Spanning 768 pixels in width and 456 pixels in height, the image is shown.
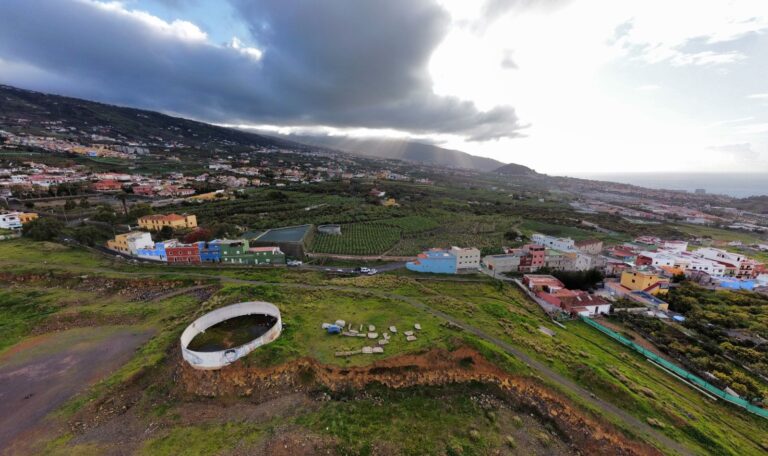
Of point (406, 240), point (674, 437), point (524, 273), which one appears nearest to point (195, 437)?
point (674, 437)

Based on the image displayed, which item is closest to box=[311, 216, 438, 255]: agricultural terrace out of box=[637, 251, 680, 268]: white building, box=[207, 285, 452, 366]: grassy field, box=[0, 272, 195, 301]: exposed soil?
box=[207, 285, 452, 366]: grassy field

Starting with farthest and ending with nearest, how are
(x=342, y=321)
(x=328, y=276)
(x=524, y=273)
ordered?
1. (x=524, y=273)
2. (x=328, y=276)
3. (x=342, y=321)

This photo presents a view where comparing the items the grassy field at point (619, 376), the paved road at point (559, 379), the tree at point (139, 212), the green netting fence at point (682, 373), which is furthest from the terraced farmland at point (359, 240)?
the tree at point (139, 212)

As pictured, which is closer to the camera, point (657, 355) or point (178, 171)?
point (657, 355)

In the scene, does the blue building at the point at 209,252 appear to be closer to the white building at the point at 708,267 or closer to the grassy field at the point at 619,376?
the grassy field at the point at 619,376

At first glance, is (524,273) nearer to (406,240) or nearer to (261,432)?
(406,240)

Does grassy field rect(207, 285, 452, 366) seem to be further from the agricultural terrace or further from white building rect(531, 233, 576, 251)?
white building rect(531, 233, 576, 251)

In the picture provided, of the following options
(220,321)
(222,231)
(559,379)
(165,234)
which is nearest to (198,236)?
(222,231)
